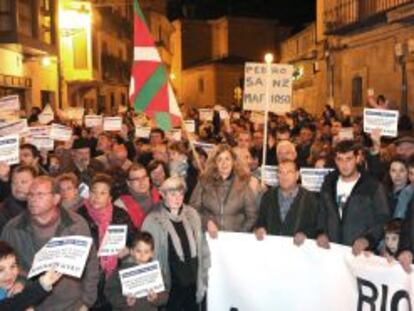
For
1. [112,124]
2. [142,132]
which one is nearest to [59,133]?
[142,132]

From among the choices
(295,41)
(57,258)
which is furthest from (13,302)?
(295,41)

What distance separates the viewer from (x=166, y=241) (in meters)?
6.11

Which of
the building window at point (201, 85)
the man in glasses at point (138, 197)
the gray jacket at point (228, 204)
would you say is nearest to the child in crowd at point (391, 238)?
the gray jacket at point (228, 204)

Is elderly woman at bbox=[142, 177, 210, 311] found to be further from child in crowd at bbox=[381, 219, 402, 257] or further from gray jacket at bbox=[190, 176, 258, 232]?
child in crowd at bbox=[381, 219, 402, 257]

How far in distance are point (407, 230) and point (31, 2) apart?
1851 centimetres

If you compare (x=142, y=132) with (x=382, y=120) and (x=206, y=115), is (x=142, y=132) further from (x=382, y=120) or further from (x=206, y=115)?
(x=382, y=120)

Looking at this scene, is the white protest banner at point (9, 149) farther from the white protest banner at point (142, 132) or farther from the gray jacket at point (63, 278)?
the white protest banner at point (142, 132)

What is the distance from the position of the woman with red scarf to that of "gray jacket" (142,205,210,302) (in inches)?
7.6

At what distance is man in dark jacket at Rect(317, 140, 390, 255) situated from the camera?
6.12 meters

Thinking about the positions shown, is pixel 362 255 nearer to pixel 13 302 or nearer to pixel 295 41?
pixel 13 302

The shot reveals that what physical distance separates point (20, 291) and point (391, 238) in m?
2.93

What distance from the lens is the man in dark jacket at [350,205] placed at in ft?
20.1

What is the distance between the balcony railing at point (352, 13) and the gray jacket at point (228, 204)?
43.3 ft

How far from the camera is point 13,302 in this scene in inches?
168
